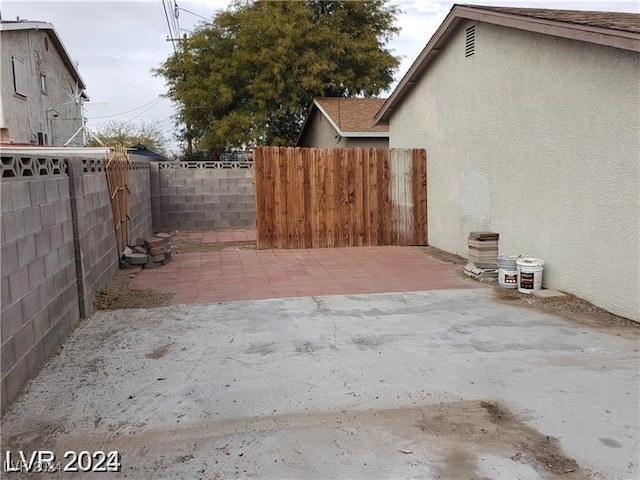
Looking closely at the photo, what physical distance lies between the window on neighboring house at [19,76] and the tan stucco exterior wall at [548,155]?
11.6 m

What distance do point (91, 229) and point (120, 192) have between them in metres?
2.48

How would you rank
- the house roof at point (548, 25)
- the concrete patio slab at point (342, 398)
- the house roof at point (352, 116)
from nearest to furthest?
the concrete patio slab at point (342, 398) → the house roof at point (548, 25) → the house roof at point (352, 116)

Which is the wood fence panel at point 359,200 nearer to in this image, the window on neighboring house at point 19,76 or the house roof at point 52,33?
the window on neighboring house at point 19,76

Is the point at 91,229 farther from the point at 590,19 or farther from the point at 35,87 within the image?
the point at 35,87

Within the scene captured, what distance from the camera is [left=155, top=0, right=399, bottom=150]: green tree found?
20766 millimetres

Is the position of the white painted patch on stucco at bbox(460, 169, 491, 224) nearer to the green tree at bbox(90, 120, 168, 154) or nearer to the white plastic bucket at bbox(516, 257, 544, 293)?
the white plastic bucket at bbox(516, 257, 544, 293)

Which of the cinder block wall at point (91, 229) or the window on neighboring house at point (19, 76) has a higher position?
the window on neighboring house at point (19, 76)

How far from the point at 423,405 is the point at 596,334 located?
2.45m

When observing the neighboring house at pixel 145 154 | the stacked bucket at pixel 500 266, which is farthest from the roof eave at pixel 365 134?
the stacked bucket at pixel 500 266

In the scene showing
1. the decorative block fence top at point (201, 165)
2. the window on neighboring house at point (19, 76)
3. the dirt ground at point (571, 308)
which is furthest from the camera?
the window on neighboring house at point (19, 76)

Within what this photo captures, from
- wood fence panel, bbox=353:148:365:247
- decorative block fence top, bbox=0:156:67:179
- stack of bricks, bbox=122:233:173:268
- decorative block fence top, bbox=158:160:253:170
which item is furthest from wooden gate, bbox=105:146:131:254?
decorative block fence top, bbox=158:160:253:170

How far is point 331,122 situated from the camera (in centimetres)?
1566

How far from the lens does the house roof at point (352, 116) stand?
1504cm

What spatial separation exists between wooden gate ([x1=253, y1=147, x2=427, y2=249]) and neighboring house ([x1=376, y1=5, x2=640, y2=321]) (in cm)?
72
